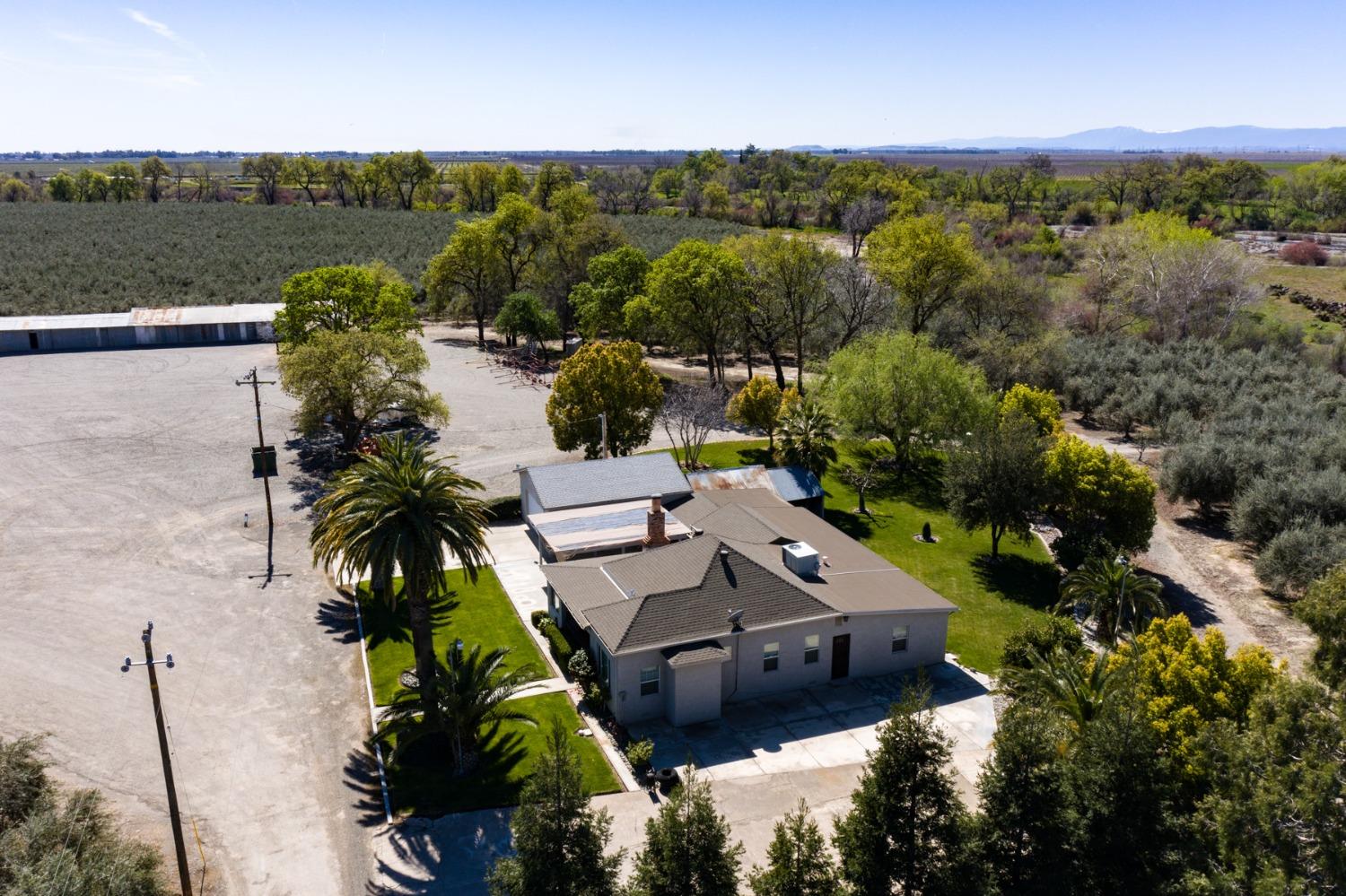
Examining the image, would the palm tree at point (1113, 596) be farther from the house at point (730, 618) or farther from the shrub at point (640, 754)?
the shrub at point (640, 754)

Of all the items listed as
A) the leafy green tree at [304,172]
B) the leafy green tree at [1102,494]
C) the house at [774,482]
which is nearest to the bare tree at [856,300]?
the house at [774,482]

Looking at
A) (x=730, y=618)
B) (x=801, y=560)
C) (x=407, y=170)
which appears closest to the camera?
(x=730, y=618)

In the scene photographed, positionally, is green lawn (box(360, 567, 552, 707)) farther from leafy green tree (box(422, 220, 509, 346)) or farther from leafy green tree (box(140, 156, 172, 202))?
leafy green tree (box(140, 156, 172, 202))

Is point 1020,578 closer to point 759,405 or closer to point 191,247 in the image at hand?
point 759,405

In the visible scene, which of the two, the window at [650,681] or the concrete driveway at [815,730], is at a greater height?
the window at [650,681]

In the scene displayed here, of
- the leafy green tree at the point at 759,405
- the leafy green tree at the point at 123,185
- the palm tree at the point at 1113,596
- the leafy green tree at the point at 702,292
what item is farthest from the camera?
the leafy green tree at the point at 123,185

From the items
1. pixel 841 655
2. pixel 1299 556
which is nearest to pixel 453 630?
pixel 841 655
